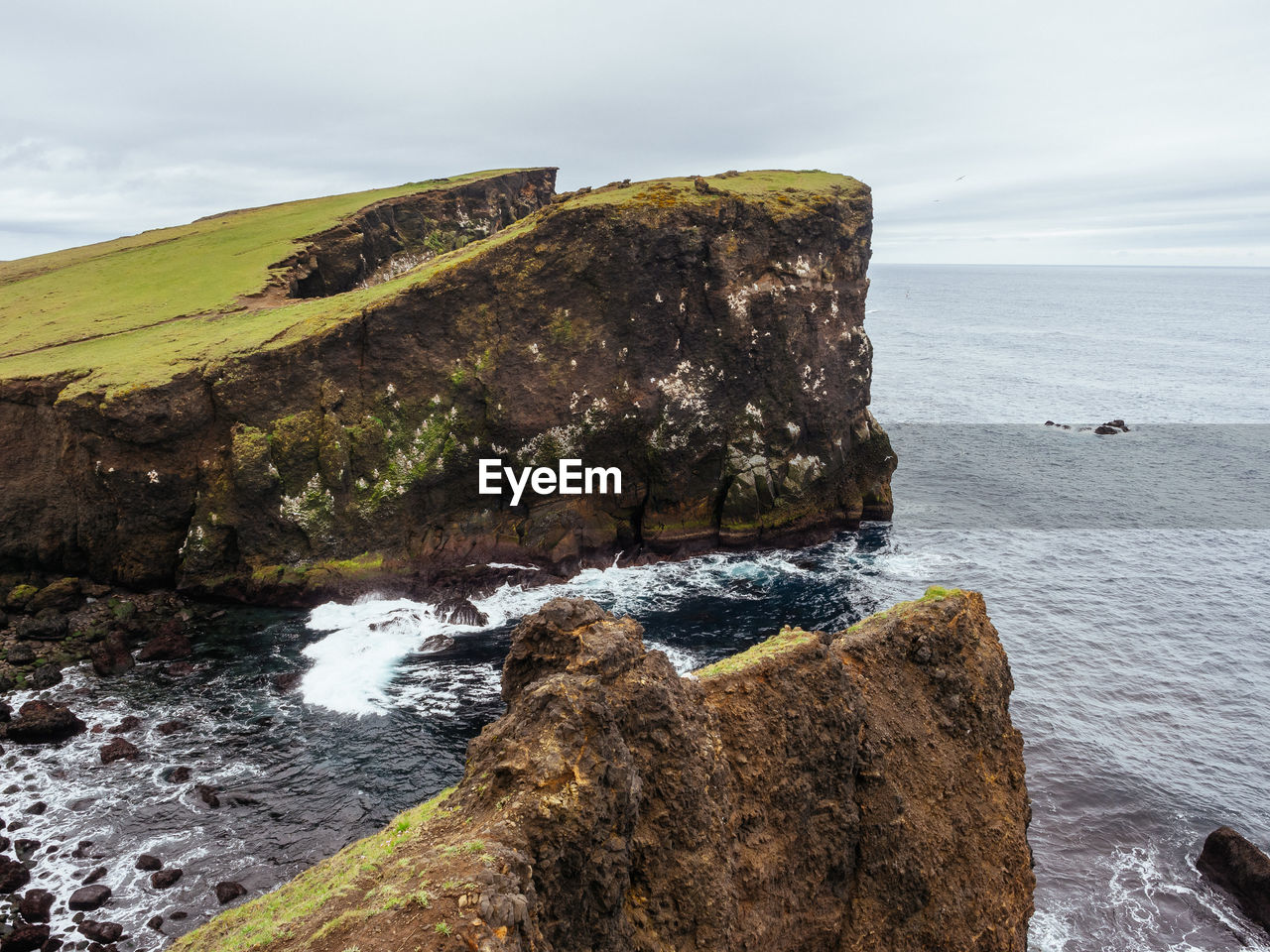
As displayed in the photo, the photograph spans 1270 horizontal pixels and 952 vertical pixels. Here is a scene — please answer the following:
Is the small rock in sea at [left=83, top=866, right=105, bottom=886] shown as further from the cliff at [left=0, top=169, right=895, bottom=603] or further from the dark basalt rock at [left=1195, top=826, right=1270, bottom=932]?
the dark basalt rock at [left=1195, top=826, right=1270, bottom=932]

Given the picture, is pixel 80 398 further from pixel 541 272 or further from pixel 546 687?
pixel 546 687

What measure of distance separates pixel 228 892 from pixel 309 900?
1543 cm

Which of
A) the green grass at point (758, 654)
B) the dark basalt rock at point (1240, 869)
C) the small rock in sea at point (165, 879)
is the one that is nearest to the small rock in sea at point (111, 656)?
the small rock in sea at point (165, 879)

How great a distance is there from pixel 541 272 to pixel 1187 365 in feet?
389

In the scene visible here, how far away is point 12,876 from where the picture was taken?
21.9 meters

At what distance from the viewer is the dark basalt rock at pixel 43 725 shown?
27938mm

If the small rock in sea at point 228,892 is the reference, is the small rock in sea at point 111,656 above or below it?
above

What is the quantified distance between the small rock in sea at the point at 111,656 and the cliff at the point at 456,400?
518 cm

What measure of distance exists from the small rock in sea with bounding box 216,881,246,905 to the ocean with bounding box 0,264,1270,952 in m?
0.45

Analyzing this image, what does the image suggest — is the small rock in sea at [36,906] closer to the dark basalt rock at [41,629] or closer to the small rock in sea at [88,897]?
the small rock in sea at [88,897]

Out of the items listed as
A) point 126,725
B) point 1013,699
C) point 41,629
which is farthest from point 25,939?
point 1013,699

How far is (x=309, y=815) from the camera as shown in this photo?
25.1m

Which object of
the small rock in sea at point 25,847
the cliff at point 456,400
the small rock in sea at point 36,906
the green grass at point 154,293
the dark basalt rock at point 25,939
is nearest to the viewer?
the dark basalt rock at point 25,939

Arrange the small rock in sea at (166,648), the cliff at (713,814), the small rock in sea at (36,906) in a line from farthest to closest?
the small rock in sea at (166,648) → the small rock in sea at (36,906) → the cliff at (713,814)
